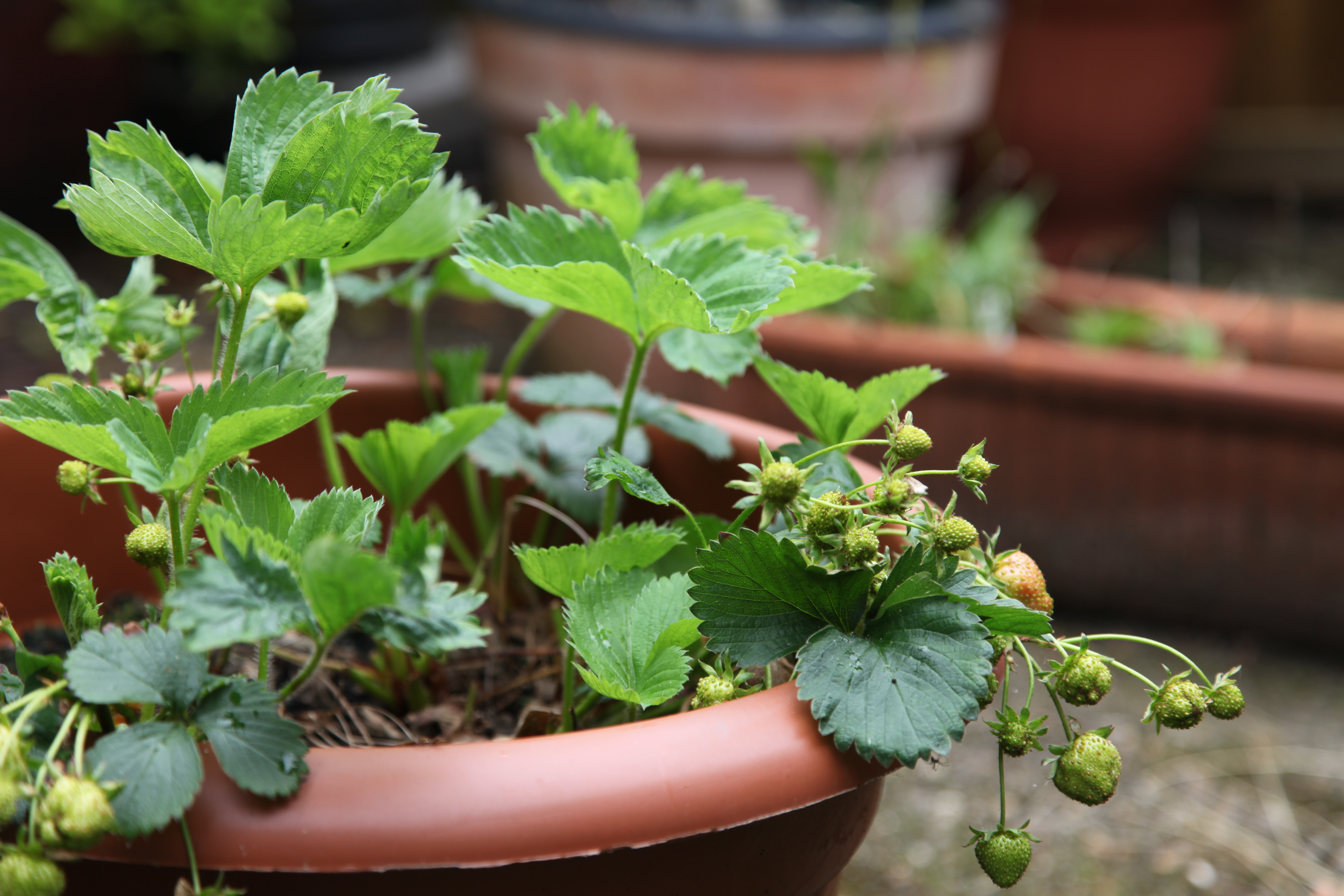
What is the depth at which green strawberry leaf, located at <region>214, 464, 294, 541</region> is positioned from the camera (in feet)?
1.46

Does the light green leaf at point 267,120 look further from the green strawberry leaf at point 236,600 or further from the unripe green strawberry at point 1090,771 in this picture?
the unripe green strawberry at point 1090,771

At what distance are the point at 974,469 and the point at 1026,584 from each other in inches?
2.9

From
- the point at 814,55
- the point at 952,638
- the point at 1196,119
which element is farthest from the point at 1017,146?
the point at 952,638

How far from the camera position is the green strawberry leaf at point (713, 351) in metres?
0.56

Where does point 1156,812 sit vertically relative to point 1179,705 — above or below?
below

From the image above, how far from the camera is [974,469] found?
442mm

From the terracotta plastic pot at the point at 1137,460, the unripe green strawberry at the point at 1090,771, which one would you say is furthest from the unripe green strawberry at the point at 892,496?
the terracotta plastic pot at the point at 1137,460

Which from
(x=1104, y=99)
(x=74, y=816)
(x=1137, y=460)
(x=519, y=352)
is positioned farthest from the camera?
(x=1104, y=99)

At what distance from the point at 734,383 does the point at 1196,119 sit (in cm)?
154

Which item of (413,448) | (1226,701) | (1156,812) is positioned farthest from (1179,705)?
(1156,812)

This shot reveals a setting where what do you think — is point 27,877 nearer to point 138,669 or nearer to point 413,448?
point 138,669

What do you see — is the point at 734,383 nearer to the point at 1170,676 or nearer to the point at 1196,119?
the point at 1170,676

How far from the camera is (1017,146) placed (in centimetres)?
229

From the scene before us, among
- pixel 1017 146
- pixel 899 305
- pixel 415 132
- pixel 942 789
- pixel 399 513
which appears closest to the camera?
pixel 415 132
